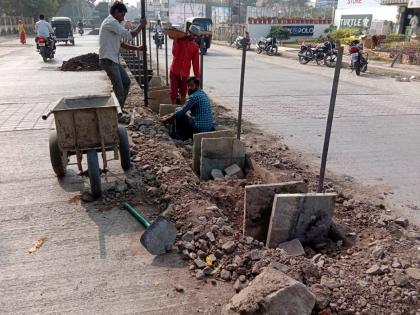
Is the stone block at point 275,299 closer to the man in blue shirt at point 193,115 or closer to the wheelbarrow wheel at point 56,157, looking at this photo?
the wheelbarrow wheel at point 56,157

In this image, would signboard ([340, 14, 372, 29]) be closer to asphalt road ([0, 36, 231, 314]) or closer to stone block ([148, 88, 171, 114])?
stone block ([148, 88, 171, 114])

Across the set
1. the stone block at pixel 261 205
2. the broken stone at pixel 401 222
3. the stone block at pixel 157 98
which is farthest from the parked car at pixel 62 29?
the broken stone at pixel 401 222

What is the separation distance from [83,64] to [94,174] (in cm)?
1154

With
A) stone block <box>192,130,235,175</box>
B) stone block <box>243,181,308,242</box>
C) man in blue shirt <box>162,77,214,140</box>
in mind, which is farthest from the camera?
man in blue shirt <box>162,77,214,140</box>

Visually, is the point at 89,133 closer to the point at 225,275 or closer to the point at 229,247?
the point at 229,247

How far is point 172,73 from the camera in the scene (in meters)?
7.35

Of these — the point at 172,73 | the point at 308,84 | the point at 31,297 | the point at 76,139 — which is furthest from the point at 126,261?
the point at 308,84

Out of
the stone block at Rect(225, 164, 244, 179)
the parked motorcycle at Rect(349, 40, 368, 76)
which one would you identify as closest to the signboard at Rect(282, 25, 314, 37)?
the parked motorcycle at Rect(349, 40, 368, 76)

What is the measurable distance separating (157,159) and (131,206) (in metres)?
1.18

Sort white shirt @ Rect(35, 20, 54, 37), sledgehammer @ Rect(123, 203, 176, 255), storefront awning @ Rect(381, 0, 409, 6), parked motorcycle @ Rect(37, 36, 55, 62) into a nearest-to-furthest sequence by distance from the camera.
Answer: sledgehammer @ Rect(123, 203, 176, 255)
white shirt @ Rect(35, 20, 54, 37)
parked motorcycle @ Rect(37, 36, 55, 62)
storefront awning @ Rect(381, 0, 409, 6)

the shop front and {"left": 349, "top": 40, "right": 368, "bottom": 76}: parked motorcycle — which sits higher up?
the shop front

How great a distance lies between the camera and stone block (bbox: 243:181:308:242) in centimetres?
378

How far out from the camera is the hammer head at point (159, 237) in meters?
3.15

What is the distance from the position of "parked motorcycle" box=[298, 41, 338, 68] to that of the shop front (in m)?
11.2
